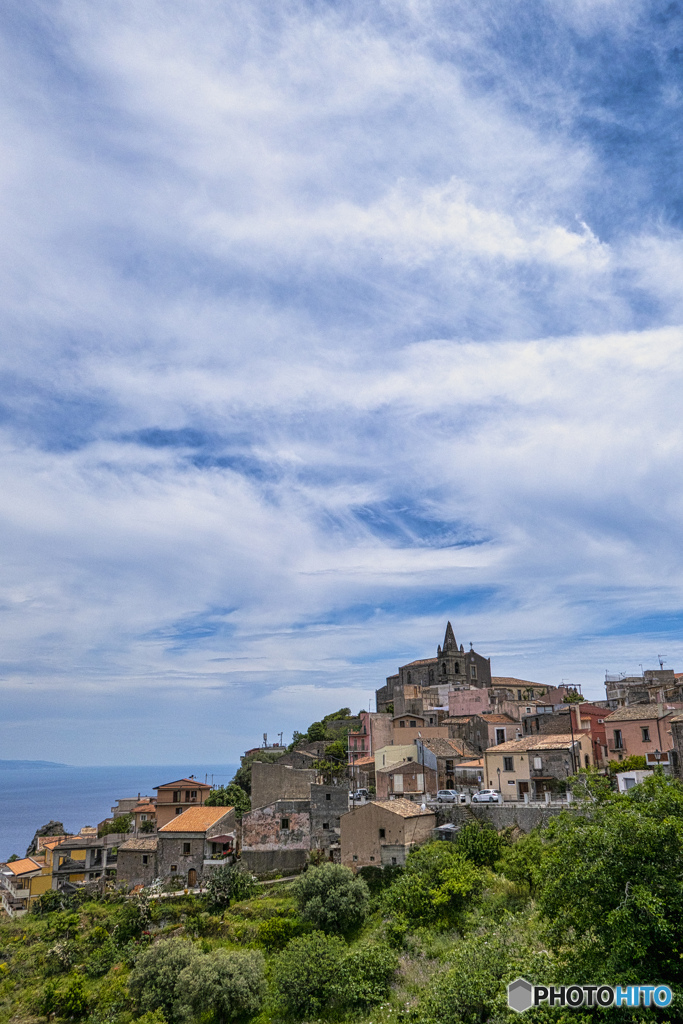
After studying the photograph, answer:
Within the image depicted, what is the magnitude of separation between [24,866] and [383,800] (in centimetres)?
3701

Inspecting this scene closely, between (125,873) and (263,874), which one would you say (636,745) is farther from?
(125,873)

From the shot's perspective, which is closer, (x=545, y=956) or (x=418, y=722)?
(x=545, y=956)

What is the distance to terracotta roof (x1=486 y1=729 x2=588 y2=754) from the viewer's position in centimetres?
4819

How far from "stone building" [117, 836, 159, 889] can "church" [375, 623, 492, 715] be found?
47.8m

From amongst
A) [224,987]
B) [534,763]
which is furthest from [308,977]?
[534,763]

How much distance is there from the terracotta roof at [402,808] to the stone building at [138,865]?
18.9 meters

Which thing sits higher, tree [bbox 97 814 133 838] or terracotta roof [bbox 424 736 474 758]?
terracotta roof [bbox 424 736 474 758]

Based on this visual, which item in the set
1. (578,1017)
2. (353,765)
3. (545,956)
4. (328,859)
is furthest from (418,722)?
(578,1017)

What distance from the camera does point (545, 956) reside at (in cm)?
2264

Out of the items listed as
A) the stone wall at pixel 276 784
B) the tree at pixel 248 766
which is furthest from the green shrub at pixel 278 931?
the tree at pixel 248 766

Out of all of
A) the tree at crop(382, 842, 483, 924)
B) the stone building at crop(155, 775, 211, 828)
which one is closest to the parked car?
the tree at crop(382, 842, 483, 924)

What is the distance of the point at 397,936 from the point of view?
35.8 m

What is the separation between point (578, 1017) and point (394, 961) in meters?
17.2

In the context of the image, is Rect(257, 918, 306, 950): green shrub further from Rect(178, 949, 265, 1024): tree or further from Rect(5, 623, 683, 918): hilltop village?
Rect(5, 623, 683, 918): hilltop village
